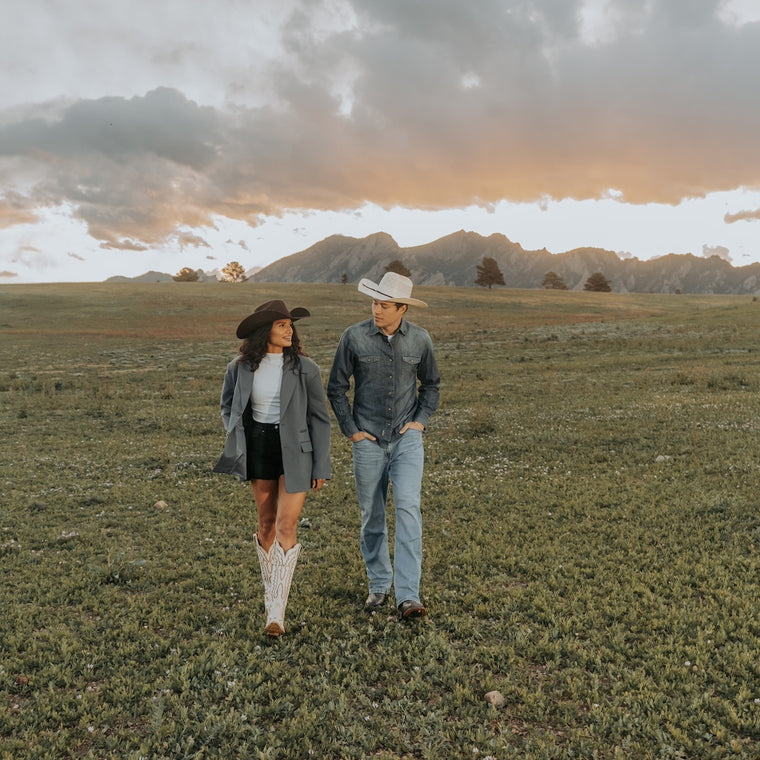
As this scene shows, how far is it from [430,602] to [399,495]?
162 centimetres

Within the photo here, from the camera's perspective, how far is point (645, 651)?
20.1 feet

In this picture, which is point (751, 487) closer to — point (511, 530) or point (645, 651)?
point (511, 530)

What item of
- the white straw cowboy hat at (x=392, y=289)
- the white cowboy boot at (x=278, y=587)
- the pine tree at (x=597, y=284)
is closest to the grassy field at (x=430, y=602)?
the white cowboy boot at (x=278, y=587)

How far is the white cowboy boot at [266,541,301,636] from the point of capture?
6715mm

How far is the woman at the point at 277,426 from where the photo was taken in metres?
6.57

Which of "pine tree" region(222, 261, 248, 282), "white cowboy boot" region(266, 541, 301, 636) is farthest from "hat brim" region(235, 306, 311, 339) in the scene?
"pine tree" region(222, 261, 248, 282)

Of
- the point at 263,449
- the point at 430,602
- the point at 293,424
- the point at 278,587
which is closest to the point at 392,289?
the point at 293,424

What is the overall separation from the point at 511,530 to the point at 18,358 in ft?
144

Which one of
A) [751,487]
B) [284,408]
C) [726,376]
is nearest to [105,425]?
[284,408]

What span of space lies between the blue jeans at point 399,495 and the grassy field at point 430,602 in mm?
641

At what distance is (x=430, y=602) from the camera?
24.4 feet

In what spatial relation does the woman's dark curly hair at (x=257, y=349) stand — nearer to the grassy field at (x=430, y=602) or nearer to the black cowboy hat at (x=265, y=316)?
the black cowboy hat at (x=265, y=316)

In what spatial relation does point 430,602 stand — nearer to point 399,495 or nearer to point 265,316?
point 399,495

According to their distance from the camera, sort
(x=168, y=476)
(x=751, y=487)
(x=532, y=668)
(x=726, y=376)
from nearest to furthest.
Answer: (x=532, y=668)
(x=751, y=487)
(x=168, y=476)
(x=726, y=376)
